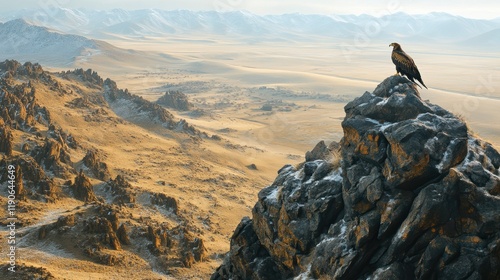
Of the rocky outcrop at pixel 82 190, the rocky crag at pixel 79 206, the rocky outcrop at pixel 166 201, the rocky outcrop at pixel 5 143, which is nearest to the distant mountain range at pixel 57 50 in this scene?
the rocky crag at pixel 79 206

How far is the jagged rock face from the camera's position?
412 inches

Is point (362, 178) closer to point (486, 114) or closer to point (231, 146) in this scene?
point (231, 146)

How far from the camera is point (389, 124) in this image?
1286 cm

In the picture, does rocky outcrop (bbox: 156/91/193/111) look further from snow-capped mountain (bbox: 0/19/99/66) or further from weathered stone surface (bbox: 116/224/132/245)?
snow-capped mountain (bbox: 0/19/99/66)

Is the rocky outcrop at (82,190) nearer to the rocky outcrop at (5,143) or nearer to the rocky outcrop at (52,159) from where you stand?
the rocky outcrop at (52,159)

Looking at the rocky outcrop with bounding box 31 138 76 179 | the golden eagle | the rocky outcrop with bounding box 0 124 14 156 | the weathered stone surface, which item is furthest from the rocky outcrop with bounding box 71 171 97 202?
the golden eagle

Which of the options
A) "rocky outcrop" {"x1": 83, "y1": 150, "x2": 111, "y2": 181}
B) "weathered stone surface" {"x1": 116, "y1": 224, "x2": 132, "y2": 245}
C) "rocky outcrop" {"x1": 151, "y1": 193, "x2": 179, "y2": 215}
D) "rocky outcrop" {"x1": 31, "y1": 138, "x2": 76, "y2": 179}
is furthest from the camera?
"rocky outcrop" {"x1": 83, "y1": 150, "x2": 111, "y2": 181}

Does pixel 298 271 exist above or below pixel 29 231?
above

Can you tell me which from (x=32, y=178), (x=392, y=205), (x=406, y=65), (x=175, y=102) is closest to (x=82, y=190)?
(x=32, y=178)

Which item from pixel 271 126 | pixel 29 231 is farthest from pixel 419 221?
pixel 271 126

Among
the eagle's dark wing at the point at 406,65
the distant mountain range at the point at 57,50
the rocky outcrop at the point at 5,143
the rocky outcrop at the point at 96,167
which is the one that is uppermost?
the distant mountain range at the point at 57,50

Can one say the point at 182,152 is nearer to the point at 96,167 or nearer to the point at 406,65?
the point at 96,167

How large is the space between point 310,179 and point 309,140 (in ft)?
152

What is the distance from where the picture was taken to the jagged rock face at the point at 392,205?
10461mm
